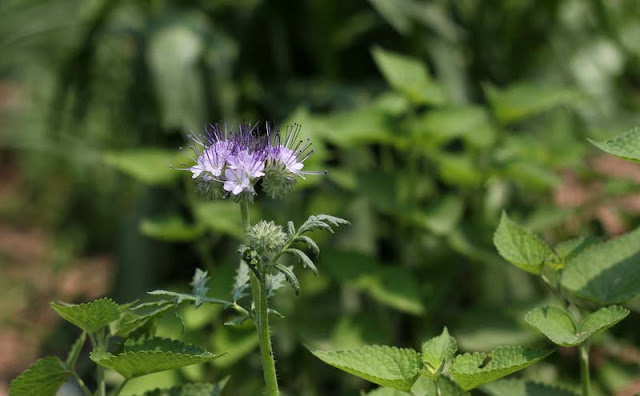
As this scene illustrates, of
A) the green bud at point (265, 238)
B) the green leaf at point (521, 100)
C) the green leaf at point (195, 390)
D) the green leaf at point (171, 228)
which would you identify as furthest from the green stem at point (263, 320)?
the green leaf at point (521, 100)

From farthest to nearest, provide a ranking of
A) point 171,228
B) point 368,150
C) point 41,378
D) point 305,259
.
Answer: point 368,150, point 171,228, point 41,378, point 305,259

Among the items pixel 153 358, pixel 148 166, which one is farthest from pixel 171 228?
pixel 153 358

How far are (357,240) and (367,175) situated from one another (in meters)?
0.19

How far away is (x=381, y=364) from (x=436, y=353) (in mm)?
49

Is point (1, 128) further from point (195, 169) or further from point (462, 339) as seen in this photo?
point (195, 169)

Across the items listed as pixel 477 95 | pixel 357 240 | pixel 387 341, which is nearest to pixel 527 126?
pixel 477 95

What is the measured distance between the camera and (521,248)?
0.81m

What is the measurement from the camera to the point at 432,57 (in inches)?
76.5

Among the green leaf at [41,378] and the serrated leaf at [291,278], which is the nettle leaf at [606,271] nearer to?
the serrated leaf at [291,278]

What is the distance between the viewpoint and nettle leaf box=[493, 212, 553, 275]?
791mm

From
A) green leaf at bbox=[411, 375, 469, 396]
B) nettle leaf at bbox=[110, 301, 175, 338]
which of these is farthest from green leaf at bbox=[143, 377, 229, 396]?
green leaf at bbox=[411, 375, 469, 396]

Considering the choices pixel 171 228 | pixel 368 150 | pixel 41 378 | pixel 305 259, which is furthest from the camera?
pixel 368 150

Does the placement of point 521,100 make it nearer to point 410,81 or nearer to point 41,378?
point 410,81

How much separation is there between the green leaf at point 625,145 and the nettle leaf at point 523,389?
0.79 feet
